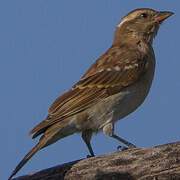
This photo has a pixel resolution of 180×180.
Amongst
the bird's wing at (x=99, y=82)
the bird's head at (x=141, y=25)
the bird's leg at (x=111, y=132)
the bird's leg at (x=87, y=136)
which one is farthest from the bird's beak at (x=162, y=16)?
the bird's leg at (x=87, y=136)

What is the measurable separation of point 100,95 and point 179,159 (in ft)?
8.13

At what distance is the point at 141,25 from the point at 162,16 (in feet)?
1.49

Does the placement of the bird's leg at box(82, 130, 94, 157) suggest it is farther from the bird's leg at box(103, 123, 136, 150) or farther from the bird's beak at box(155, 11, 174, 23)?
the bird's beak at box(155, 11, 174, 23)

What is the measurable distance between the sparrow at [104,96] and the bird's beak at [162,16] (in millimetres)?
20

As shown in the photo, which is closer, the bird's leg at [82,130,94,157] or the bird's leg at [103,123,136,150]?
the bird's leg at [103,123,136,150]

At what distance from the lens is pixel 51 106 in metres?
7.34

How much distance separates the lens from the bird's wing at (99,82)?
712cm

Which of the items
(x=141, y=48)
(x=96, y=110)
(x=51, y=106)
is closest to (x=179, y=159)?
(x=96, y=110)

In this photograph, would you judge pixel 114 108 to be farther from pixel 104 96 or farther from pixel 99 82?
pixel 99 82

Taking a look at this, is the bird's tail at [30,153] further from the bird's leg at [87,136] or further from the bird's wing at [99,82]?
the bird's leg at [87,136]

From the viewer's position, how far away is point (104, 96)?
7.40 metres

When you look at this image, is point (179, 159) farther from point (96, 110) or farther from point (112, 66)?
point (112, 66)

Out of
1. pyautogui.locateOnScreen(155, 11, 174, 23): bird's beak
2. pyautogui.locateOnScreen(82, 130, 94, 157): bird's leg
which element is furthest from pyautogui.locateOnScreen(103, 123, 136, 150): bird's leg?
pyautogui.locateOnScreen(155, 11, 174, 23): bird's beak

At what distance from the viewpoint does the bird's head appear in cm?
861
